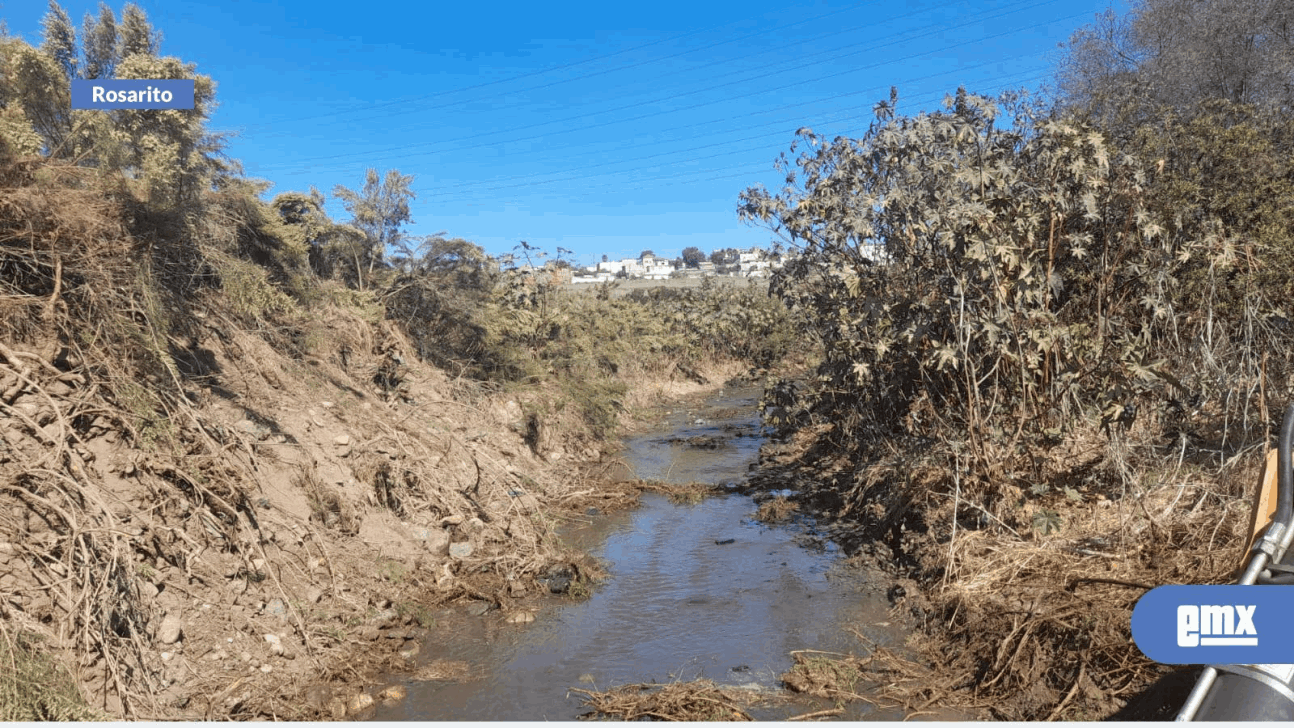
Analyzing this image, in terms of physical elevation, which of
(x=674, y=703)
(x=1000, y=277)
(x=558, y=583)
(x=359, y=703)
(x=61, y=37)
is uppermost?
(x=61, y=37)

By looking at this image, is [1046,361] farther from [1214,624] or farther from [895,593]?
[1214,624]

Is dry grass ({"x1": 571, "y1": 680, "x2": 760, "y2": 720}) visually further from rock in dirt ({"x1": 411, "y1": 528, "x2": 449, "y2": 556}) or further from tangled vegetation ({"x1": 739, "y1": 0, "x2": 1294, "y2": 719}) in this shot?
rock in dirt ({"x1": 411, "y1": 528, "x2": 449, "y2": 556})

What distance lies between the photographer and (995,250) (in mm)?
8102

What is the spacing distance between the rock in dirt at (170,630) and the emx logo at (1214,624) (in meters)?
5.93

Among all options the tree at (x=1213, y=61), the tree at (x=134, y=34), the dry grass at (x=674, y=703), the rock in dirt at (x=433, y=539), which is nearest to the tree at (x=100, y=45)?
the tree at (x=134, y=34)

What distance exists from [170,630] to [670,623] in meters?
3.98

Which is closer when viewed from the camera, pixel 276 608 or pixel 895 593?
pixel 276 608

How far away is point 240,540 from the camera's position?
718 centimetres

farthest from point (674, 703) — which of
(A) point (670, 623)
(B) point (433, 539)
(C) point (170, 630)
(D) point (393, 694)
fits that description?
(B) point (433, 539)

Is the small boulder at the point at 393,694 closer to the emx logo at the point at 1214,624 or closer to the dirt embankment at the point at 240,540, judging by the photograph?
the dirt embankment at the point at 240,540

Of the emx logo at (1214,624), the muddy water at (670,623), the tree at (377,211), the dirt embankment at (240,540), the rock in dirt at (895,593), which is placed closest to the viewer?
the emx logo at (1214,624)

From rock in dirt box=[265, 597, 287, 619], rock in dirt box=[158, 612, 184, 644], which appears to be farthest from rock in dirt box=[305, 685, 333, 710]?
rock in dirt box=[158, 612, 184, 644]

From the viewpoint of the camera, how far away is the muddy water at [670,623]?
258 inches

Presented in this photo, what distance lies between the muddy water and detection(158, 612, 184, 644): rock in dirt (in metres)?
1.48
